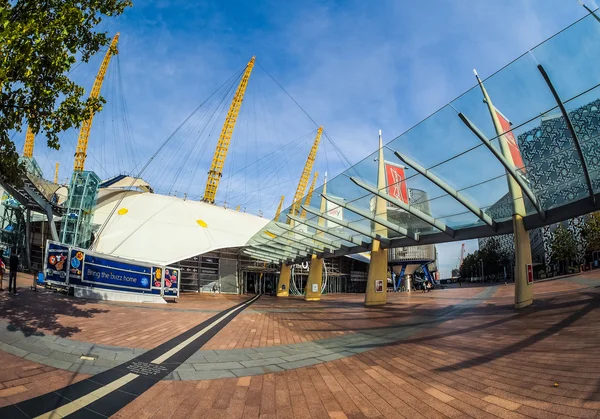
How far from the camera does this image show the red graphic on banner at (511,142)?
847cm

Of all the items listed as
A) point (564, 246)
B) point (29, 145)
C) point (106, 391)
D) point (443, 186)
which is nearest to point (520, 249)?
point (443, 186)

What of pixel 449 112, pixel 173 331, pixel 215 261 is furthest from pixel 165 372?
pixel 215 261

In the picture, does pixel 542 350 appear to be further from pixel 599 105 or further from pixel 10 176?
pixel 10 176

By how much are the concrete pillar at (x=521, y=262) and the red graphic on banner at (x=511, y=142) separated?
2905 millimetres

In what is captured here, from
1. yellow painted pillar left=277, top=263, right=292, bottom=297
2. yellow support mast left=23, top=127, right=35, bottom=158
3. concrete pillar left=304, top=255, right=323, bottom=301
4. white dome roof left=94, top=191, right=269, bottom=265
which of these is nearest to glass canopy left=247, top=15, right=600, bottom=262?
concrete pillar left=304, top=255, right=323, bottom=301

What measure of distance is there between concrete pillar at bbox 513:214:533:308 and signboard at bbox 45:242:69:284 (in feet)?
57.1

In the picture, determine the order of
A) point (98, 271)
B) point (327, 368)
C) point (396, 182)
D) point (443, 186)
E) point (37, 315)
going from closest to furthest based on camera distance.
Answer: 1. point (327, 368)
2. point (37, 315)
3. point (443, 186)
4. point (396, 182)
5. point (98, 271)

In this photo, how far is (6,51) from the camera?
439 cm

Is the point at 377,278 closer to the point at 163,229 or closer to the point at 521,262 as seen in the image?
the point at 521,262

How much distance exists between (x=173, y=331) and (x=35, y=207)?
29.0 m

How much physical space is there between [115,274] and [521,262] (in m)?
16.8

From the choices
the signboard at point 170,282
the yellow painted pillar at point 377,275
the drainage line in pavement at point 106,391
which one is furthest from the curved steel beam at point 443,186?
the signboard at point 170,282

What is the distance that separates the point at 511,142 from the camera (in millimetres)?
9250

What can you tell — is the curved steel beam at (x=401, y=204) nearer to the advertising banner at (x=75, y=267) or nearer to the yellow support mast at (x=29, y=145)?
the advertising banner at (x=75, y=267)
